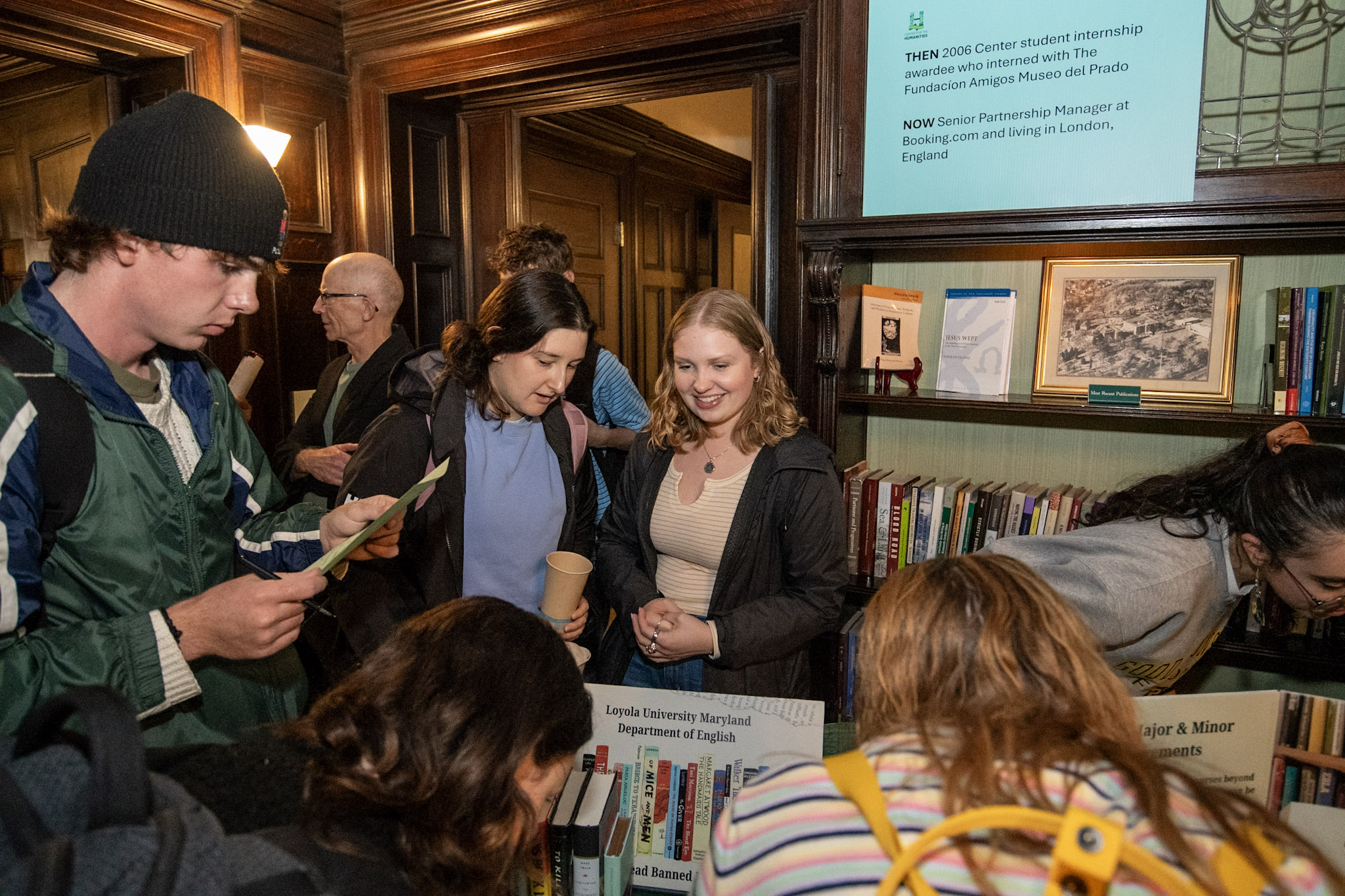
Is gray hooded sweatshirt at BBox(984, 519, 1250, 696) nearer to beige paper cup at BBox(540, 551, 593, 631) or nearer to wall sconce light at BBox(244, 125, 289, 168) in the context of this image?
beige paper cup at BBox(540, 551, 593, 631)

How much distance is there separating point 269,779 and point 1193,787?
80cm

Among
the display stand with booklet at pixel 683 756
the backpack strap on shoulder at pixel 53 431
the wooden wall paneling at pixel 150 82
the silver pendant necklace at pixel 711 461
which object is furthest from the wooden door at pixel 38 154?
the display stand with booklet at pixel 683 756

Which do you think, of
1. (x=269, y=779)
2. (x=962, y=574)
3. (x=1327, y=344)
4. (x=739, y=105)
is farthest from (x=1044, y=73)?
(x=739, y=105)

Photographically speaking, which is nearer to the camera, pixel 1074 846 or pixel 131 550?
pixel 1074 846

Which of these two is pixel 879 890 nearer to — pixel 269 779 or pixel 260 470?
pixel 269 779

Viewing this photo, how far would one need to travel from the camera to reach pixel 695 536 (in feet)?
6.01

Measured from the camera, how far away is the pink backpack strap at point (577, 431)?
6.41 feet

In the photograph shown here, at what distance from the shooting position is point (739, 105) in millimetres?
4422

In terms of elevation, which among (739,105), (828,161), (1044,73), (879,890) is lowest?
(879,890)

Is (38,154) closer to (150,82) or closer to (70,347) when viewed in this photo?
(150,82)

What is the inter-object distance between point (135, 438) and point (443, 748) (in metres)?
0.75

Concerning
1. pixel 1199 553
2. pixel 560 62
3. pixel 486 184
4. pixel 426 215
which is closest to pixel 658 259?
pixel 486 184

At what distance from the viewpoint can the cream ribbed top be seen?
181cm

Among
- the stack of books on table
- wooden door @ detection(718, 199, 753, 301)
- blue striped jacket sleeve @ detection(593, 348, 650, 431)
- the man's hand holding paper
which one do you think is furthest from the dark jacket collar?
wooden door @ detection(718, 199, 753, 301)
